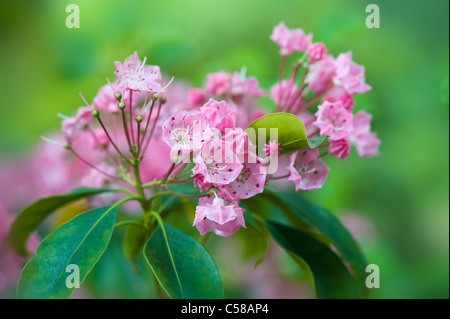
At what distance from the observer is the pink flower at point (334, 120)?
0.81m

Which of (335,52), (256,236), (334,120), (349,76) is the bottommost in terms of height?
(256,236)

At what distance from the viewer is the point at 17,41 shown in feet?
7.83

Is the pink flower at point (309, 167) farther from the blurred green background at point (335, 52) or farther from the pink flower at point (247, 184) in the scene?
the blurred green background at point (335, 52)

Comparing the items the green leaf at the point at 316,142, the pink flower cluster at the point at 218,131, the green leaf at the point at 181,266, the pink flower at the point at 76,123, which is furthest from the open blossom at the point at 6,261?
the green leaf at the point at 316,142

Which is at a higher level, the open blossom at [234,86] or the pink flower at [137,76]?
the open blossom at [234,86]

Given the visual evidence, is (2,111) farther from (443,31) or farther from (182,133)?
(443,31)

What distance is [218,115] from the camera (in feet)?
2.49

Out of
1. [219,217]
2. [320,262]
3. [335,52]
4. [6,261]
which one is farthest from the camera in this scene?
[335,52]

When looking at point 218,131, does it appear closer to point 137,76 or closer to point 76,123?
point 137,76

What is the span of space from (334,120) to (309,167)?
9 centimetres

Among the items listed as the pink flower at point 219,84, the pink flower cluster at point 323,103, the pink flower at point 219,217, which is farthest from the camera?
the pink flower at point 219,84

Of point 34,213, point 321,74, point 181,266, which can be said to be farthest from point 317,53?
point 34,213

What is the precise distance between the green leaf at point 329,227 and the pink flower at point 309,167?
6.1 inches

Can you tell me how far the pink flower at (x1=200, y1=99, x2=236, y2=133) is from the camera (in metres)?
0.76
